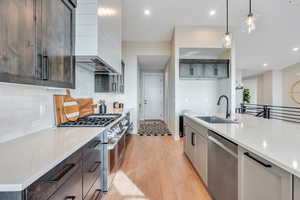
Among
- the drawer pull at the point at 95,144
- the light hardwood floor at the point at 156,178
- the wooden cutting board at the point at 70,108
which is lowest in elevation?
the light hardwood floor at the point at 156,178

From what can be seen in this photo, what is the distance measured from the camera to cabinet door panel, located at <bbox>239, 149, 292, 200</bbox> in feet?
2.78

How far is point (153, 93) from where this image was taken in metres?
8.16

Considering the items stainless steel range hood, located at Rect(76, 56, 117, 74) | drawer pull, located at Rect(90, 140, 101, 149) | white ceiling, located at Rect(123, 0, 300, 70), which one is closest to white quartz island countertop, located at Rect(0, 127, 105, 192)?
drawer pull, located at Rect(90, 140, 101, 149)

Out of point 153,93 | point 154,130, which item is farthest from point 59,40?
point 153,93

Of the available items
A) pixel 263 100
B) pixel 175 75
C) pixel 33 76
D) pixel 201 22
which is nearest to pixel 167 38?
pixel 201 22

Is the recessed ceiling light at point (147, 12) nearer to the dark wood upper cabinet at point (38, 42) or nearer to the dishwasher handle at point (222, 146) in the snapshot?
the dark wood upper cabinet at point (38, 42)

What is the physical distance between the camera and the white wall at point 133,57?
5211 mm

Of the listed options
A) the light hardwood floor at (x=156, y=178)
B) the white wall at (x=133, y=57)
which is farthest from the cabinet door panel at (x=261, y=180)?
the white wall at (x=133, y=57)

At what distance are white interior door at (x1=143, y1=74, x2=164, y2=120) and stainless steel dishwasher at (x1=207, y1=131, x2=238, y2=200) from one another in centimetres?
633

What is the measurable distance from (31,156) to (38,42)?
2.61 ft

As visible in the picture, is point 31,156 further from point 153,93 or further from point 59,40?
point 153,93

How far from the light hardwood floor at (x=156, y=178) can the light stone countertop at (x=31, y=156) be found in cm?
115

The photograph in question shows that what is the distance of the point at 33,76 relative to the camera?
1094 mm

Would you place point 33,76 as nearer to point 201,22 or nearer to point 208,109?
point 201,22
